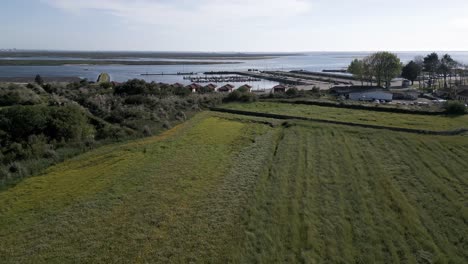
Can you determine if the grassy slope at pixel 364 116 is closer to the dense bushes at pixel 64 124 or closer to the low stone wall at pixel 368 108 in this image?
the low stone wall at pixel 368 108

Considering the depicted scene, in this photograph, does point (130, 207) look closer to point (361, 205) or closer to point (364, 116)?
point (361, 205)

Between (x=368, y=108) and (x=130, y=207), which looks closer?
(x=130, y=207)

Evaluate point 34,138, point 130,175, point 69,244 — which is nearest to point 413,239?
point 69,244

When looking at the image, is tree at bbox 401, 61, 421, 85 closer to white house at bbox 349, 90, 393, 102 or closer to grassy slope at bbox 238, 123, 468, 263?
white house at bbox 349, 90, 393, 102

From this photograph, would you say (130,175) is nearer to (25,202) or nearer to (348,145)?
(25,202)

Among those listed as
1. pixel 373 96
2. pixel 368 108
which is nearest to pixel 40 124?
pixel 368 108

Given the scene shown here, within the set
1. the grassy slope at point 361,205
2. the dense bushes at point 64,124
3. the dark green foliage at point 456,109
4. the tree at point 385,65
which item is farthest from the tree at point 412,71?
the grassy slope at point 361,205
